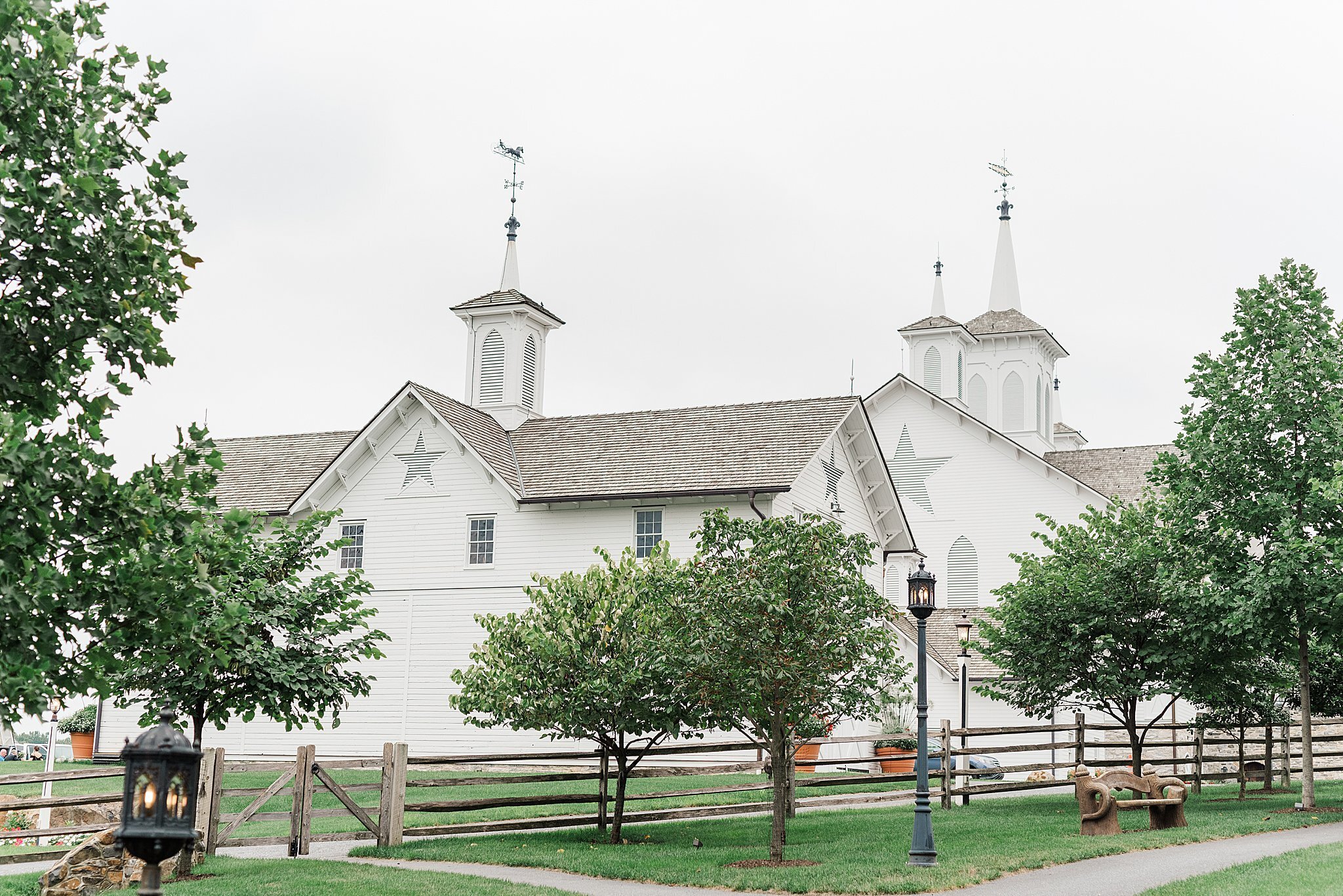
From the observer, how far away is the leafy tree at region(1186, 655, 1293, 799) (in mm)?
24938

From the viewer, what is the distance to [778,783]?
1698cm

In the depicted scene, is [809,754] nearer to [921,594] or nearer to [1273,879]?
[921,594]

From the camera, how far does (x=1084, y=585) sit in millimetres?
25062

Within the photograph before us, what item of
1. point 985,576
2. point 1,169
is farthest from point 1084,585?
point 1,169

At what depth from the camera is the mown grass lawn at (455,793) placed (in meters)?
21.5

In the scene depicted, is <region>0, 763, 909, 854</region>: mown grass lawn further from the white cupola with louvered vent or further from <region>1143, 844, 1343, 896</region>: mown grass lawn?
the white cupola with louvered vent

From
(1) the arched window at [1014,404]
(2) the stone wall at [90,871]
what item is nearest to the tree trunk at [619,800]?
(2) the stone wall at [90,871]

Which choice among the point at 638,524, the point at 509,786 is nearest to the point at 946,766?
the point at 509,786

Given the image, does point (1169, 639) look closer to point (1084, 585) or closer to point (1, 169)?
point (1084, 585)

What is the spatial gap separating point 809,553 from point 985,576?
2823cm

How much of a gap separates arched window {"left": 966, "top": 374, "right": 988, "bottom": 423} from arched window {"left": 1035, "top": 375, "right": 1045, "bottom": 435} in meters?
2.00

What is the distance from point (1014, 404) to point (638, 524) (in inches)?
1056

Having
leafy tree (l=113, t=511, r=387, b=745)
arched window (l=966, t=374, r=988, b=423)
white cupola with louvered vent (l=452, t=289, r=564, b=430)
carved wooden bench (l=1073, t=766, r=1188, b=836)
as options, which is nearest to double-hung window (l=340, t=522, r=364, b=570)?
white cupola with louvered vent (l=452, t=289, r=564, b=430)

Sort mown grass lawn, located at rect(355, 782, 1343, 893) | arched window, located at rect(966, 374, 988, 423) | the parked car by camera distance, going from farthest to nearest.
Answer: arched window, located at rect(966, 374, 988, 423)
the parked car
mown grass lawn, located at rect(355, 782, 1343, 893)
